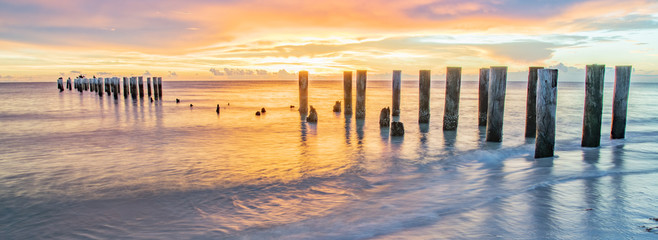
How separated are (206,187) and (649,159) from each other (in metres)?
7.83

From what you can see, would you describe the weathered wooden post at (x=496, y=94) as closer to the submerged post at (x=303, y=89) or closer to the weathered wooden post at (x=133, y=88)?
the submerged post at (x=303, y=89)

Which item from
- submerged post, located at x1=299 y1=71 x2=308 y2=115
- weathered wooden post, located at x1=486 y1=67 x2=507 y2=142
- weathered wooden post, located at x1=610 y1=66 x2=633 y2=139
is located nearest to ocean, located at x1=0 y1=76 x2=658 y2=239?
weathered wooden post, located at x1=610 y1=66 x2=633 y2=139

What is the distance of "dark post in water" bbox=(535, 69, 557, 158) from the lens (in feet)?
22.1

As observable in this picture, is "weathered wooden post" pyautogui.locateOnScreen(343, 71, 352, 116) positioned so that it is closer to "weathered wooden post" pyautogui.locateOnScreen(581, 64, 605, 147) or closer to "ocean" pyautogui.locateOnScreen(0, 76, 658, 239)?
"ocean" pyautogui.locateOnScreen(0, 76, 658, 239)

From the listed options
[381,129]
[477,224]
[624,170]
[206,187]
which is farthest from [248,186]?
[381,129]

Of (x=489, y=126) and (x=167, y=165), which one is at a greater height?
(x=489, y=126)

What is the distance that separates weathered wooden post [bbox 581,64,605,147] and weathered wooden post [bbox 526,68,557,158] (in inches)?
59.6

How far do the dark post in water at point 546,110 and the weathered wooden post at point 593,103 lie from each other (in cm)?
151

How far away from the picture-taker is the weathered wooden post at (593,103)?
766 cm

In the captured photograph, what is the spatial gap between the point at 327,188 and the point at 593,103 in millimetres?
5954

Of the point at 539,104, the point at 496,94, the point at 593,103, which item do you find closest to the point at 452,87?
the point at 496,94

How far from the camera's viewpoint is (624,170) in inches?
244

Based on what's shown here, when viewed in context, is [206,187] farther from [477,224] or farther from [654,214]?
[654,214]

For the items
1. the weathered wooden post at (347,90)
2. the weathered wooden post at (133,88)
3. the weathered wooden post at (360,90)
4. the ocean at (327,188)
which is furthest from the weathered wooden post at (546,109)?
the weathered wooden post at (133,88)
